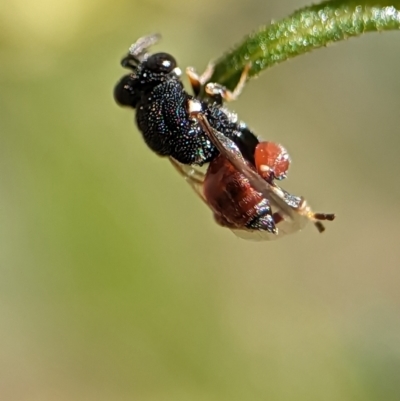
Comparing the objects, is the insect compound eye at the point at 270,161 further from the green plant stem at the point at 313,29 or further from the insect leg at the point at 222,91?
the green plant stem at the point at 313,29

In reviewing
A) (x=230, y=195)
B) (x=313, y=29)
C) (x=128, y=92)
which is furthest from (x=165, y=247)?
(x=313, y=29)

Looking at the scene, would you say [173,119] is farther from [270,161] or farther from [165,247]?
[165,247]

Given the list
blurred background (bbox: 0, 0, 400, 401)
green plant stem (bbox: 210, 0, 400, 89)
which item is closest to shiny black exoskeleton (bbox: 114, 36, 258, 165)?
green plant stem (bbox: 210, 0, 400, 89)

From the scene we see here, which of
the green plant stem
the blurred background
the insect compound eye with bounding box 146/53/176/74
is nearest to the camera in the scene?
the green plant stem

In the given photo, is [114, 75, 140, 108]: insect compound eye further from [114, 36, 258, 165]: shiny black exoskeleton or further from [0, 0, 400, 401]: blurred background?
[0, 0, 400, 401]: blurred background

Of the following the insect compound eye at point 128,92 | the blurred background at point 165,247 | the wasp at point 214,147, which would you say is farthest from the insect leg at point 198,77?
the blurred background at point 165,247

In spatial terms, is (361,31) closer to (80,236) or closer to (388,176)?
(80,236)

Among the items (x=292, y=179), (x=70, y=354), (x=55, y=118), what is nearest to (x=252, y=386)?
(x=70, y=354)
